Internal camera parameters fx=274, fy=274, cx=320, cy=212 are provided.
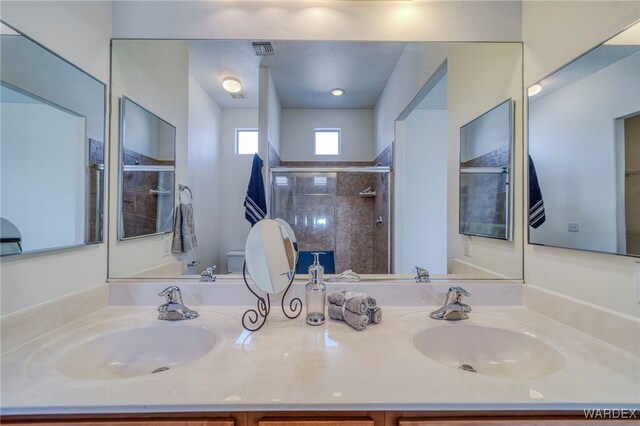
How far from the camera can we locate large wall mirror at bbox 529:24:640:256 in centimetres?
83

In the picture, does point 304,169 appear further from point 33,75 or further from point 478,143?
point 33,75

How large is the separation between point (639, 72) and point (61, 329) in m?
2.08

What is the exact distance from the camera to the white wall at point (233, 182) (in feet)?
4.40

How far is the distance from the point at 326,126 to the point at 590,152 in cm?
105

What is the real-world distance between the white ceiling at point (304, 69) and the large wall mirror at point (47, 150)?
502 mm

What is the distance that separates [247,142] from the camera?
54.4 inches

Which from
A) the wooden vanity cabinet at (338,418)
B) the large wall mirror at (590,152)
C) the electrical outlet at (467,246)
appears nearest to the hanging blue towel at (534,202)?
the large wall mirror at (590,152)

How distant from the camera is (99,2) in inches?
48.3

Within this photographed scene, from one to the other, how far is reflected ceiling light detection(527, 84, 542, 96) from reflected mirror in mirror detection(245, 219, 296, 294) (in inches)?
50.6

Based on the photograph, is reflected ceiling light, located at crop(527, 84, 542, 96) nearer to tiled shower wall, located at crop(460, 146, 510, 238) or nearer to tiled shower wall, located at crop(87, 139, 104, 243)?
tiled shower wall, located at crop(460, 146, 510, 238)

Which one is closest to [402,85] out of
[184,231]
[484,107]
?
[484,107]

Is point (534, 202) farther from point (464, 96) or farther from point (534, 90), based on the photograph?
point (464, 96)

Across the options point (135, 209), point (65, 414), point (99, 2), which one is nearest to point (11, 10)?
point (99, 2)

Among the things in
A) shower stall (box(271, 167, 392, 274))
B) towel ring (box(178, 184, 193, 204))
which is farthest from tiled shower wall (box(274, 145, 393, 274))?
towel ring (box(178, 184, 193, 204))
